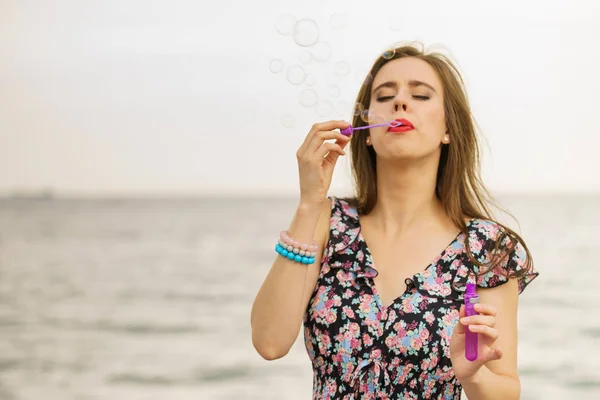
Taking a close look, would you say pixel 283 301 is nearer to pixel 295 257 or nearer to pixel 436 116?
pixel 295 257

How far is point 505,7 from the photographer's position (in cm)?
942

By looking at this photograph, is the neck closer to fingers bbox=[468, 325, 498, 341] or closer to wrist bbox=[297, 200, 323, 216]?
wrist bbox=[297, 200, 323, 216]

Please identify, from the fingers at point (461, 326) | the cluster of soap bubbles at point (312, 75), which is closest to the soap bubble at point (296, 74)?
the cluster of soap bubbles at point (312, 75)

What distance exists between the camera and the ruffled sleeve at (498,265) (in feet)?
6.48

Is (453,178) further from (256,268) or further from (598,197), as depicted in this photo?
(598,197)

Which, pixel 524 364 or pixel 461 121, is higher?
pixel 461 121

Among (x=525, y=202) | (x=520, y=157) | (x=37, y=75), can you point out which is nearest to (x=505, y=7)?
(x=520, y=157)

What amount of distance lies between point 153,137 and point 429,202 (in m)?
7.99

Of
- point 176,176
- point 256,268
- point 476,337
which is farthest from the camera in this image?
point 176,176

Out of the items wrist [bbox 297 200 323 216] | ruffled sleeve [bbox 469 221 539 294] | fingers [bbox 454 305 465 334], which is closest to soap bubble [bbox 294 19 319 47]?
wrist [bbox 297 200 323 216]

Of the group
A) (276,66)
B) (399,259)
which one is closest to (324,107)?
(276,66)

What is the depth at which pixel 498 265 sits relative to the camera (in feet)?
6.50

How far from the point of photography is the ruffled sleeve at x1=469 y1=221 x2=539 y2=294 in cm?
197

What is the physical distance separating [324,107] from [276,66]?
14cm
